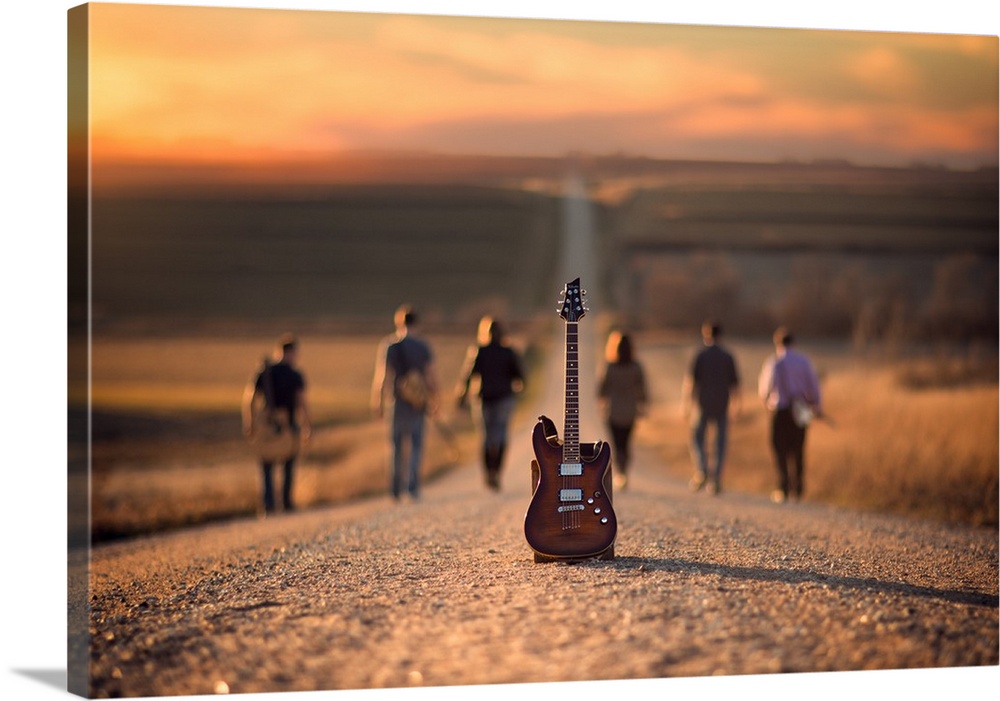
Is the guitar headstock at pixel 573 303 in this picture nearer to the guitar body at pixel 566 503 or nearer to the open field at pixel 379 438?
the guitar body at pixel 566 503

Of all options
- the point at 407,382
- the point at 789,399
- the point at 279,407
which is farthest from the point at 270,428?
the point at 789,399

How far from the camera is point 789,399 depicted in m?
15.5

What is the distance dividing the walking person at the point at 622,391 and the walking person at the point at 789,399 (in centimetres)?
149

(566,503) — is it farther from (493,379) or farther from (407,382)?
(407,382)

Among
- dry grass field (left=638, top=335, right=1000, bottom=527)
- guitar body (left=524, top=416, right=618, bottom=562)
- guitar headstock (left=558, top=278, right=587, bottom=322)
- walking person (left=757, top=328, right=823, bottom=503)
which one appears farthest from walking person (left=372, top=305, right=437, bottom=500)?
dry grass field (left=638, top=335, right=1000, bottom=527)

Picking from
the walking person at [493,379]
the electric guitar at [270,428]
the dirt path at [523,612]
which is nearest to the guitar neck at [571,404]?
the dirt path at [523,612]

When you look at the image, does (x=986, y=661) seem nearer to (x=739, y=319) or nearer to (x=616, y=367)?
(x=616, y=367)

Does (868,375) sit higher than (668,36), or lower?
lower

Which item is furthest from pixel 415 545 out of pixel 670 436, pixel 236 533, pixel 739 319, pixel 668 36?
pixel 739 319

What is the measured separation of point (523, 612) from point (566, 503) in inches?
49.0

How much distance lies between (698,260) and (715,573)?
1448 inches

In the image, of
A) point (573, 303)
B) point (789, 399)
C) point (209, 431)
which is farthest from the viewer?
point (209, 431)

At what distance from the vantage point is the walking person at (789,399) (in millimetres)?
15398

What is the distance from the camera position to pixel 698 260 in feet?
151
